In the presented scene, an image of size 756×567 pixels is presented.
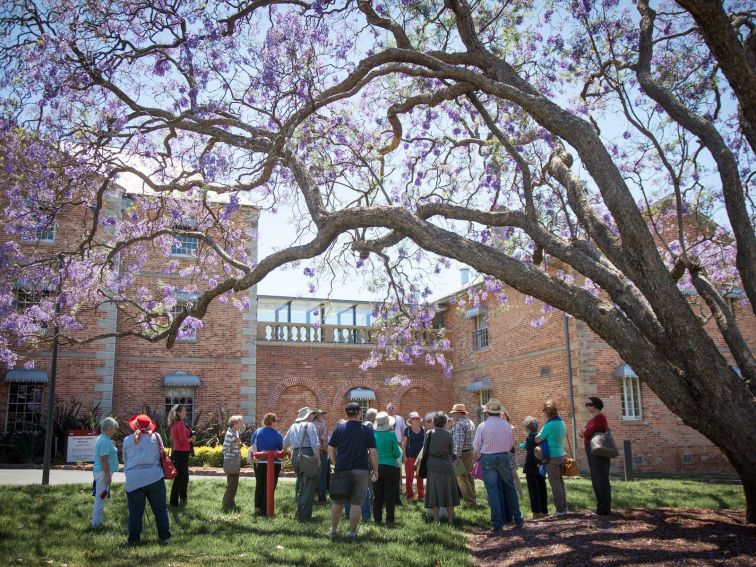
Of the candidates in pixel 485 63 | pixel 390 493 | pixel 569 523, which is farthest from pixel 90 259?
pixel 569 523

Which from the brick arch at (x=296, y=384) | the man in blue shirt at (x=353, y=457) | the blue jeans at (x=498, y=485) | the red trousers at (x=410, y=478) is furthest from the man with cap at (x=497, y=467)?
the brick arch at (x=296, y=384)

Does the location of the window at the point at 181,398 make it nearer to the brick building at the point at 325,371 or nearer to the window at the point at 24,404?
the brick building at the point at 325,371

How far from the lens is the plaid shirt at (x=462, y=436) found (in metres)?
10.6

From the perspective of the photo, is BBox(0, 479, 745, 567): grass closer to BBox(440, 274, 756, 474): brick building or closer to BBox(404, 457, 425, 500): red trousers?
BBox(404, 457, 425, 500): red trousers

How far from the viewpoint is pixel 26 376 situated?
2131cm

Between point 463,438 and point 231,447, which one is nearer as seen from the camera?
point 231,447

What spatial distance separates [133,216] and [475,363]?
57.2 ft

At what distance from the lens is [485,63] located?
29.7 feet

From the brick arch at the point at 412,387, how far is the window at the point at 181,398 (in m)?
7.79

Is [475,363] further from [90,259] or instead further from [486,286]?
[90,259]

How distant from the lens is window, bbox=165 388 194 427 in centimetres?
2322

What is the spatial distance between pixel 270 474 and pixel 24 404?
14.9 metres

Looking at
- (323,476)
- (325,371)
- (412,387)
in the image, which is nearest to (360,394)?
(325,371)

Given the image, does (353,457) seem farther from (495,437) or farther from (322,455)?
(322,455)
